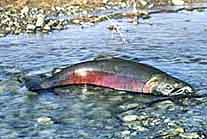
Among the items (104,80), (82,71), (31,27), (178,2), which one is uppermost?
(82,71)

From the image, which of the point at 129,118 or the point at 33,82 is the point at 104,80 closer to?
the point at 33,82

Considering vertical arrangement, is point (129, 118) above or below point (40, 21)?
below

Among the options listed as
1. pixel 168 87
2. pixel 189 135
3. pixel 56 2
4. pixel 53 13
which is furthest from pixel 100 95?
pixel 56 2

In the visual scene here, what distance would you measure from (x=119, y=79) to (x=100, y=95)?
19.6 inches

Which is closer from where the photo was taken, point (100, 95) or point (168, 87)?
point (168, 87)

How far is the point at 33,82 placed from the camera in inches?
413

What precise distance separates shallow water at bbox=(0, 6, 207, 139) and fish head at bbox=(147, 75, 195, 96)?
0.25 meters

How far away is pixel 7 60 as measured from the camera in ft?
43.7

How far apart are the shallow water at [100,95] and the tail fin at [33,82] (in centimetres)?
15

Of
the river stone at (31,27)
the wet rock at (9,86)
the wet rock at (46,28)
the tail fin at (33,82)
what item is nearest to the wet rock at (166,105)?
→ the tail fin at (33,82)

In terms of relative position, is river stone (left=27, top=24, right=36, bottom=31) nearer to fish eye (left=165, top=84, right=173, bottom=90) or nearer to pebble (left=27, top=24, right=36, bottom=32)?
pebble (left=27, top=24, right=36, bottom=32)

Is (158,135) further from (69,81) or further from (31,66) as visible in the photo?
(31,66)

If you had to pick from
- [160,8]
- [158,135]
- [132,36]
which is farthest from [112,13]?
[158,135]

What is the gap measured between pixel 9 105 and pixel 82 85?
1.68m
